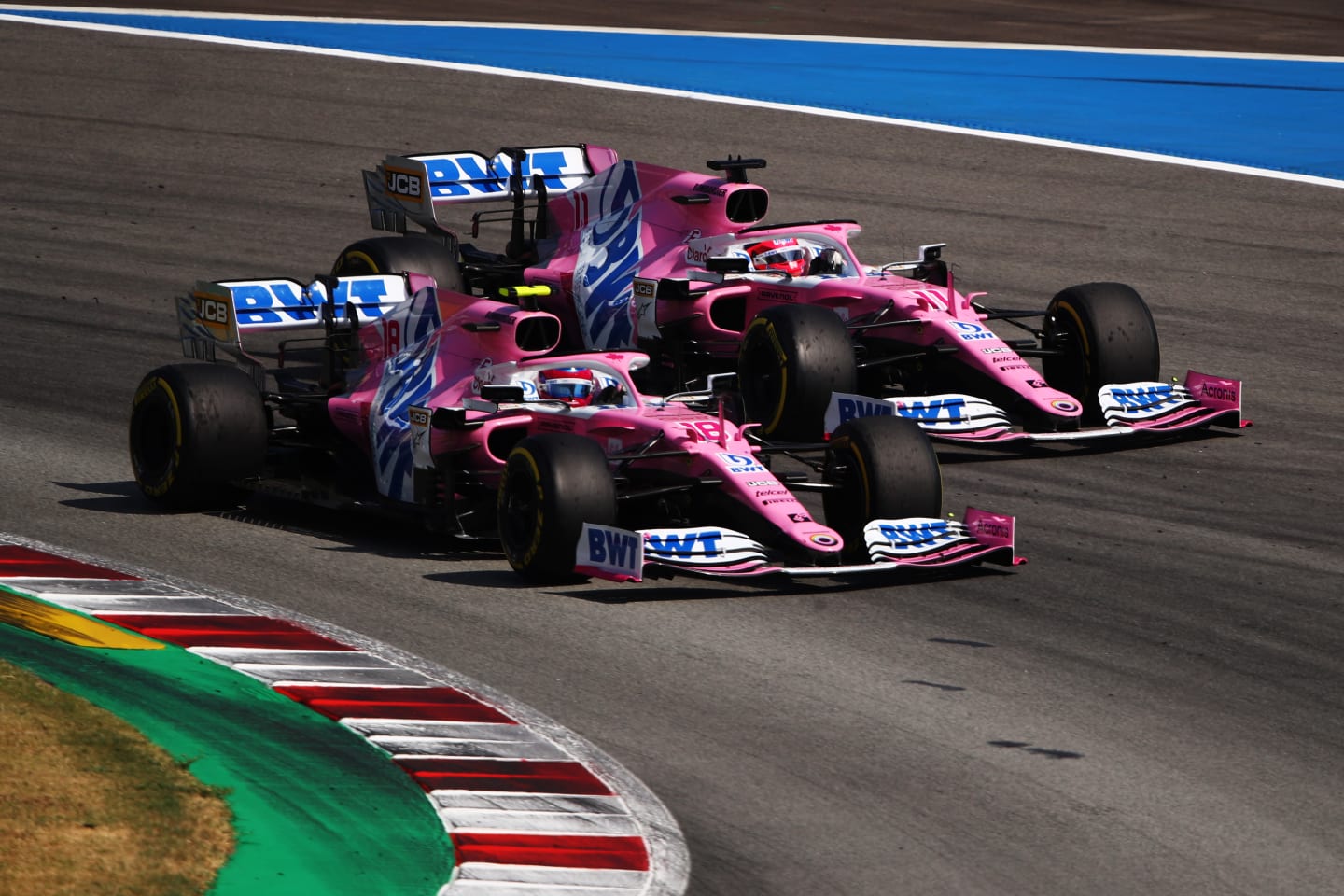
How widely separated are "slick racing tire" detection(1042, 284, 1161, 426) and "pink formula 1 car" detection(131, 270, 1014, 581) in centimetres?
287

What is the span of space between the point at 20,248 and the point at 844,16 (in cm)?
1715

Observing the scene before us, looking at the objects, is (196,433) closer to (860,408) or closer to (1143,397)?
(860,408)

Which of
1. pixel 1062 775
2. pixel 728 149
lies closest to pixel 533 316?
pixel 1062 775

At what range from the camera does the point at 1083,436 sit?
16344mm

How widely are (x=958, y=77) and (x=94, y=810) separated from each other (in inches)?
989

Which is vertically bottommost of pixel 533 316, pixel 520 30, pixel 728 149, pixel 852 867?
pixel 852 867

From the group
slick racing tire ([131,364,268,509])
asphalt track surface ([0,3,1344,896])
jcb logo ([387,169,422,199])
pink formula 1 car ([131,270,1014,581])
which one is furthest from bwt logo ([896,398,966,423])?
jcb logo ([387,169,422,199])

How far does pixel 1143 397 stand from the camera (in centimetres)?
1697

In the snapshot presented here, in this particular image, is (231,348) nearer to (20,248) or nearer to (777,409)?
(777,409)

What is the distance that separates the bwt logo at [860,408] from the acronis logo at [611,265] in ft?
9.37

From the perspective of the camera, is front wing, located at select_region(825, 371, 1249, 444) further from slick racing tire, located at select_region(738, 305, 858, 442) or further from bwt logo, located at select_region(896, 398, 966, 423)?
slick racing tire, located at select_region(738, 305, 858, 442)

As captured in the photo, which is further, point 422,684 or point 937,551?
point 937,551

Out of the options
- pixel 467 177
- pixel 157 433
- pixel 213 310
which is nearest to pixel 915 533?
pixel 157 433

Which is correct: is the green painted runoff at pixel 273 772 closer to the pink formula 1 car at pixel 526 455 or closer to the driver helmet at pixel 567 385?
the pink formula 1 car at pixel 526 455
